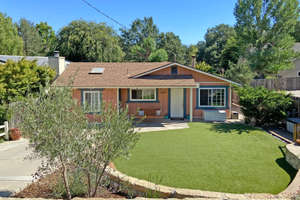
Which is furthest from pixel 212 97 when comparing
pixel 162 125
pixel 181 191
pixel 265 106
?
pixel 181 191

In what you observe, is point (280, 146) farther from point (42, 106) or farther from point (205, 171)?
point (42, 106)

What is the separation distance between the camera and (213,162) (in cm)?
757

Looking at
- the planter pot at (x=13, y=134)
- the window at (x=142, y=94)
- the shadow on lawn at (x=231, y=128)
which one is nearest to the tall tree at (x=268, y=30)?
the shadow on lawn at (x=231, y=128)

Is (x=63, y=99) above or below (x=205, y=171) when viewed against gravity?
above

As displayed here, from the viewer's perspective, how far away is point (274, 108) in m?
12.6

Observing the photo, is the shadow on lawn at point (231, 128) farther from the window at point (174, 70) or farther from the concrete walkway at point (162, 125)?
the window at point (174, 70)

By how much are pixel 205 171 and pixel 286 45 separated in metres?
27.3

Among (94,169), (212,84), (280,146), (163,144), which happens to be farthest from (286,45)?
(94,169)

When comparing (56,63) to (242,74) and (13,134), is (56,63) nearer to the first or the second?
(13,134)

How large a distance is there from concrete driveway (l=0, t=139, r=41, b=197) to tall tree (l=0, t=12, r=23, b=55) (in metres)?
29.5

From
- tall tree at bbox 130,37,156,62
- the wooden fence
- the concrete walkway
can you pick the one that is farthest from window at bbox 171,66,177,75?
tall tree at bbox 130,37,156,62

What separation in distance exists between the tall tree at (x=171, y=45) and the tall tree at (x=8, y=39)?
3113 centimetres

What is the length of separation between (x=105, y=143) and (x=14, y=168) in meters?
4.58

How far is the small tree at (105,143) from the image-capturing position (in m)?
4.46
